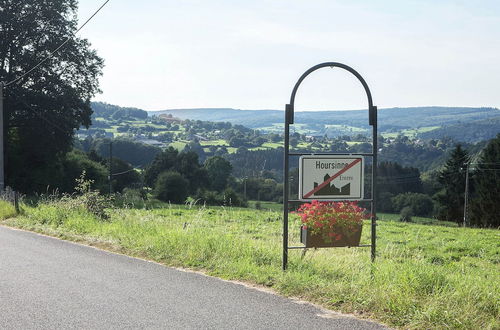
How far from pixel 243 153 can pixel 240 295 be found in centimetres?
12230

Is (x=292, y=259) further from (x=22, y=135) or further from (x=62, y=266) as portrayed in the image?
(x=22, y=135)

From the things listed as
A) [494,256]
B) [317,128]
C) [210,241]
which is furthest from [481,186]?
[317,128]

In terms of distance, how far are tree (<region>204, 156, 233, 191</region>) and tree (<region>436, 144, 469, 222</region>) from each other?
36063 millimetres

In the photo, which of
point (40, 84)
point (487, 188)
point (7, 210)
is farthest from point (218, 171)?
point (7, 210)

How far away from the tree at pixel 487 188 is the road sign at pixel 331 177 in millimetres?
57768

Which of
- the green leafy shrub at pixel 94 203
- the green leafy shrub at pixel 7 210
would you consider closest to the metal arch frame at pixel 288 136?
the green leafy shrub at pixel 94 203

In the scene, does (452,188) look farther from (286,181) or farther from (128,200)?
(286,181)

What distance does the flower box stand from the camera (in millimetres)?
7980

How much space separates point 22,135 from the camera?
36.9 meters

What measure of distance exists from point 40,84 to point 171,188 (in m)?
39.2

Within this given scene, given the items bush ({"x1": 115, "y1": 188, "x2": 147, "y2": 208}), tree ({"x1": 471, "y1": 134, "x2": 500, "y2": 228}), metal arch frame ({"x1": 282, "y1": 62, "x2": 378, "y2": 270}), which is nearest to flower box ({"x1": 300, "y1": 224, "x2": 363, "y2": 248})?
metal arch frame ({"x1": 282, "y1": 62, "x2": 378, "y2": 270})

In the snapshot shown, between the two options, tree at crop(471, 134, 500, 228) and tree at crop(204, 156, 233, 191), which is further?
tree at crop(204, 156, 233, 191)

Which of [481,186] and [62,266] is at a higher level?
[62,266]

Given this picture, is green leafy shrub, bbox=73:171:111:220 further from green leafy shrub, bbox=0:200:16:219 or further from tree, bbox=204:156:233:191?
tree, bbox=204:156:233:191
